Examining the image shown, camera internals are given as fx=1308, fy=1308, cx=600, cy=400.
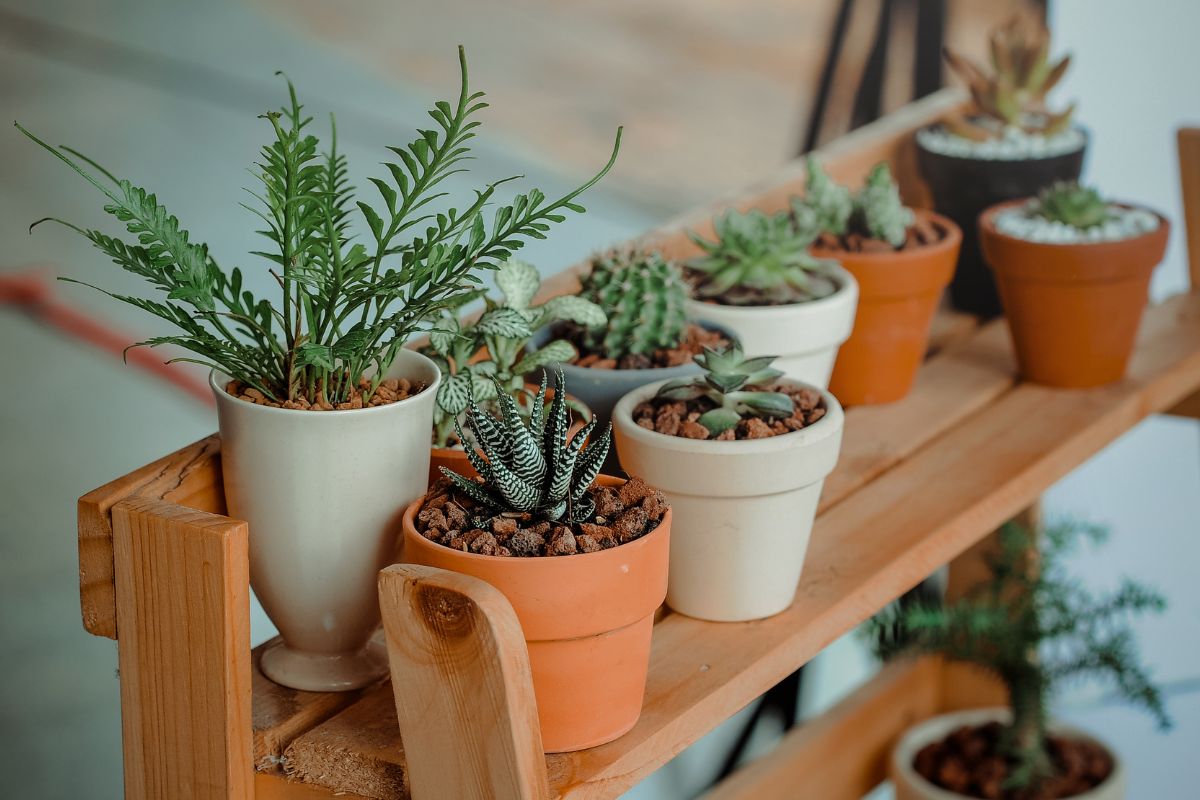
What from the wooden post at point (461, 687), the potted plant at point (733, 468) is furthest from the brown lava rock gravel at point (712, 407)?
the wooden post at point (461, 687)

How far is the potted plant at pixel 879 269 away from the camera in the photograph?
118 centimetres

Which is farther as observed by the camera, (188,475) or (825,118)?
(825,118)

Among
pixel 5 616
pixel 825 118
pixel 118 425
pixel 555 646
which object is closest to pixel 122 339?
pixel 118 425

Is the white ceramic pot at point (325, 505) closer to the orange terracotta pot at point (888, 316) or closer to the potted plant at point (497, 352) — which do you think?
the potted plant at point (497, 352)

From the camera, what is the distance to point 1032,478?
110cm

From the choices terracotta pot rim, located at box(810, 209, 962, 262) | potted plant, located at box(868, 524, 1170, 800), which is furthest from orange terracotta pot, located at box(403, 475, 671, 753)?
potted plant, located at box(868, 524, 1170, 800)

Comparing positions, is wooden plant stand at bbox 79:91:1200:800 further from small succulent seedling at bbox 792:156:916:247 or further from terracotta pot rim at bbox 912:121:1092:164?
terracotta pot rim at bbox 912:121:1092:164

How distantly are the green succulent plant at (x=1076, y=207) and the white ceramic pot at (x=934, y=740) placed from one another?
0.86m

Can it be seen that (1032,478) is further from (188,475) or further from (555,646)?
(188,475)

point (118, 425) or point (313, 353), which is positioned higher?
point (313, 353)

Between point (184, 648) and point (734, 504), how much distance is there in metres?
0.34

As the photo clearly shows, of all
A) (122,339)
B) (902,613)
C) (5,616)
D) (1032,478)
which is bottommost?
(5,616)

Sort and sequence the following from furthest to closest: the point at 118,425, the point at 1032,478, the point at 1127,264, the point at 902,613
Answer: the point at 118,425 < the point at 902,613 < the point at 1127,264 < the point at 1032,478

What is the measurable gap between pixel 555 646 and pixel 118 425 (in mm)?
1728
